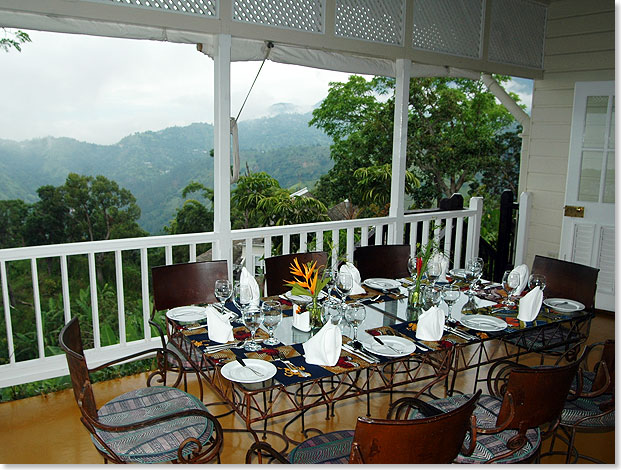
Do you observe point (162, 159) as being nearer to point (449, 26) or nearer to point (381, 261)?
point (449, 26)

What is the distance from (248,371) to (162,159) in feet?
22.5

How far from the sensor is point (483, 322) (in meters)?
2.64

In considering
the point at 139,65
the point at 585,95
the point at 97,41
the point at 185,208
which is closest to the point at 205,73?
the point at 139,65

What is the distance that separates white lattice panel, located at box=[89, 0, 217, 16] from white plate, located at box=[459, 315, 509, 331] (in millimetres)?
2477

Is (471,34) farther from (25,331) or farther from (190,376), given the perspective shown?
(25,331)

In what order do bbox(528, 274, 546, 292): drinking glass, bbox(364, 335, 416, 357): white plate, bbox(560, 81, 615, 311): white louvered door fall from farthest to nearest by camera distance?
bbox(560, 81, 615, 311): white louvered door, bbox(528, 274, 546, 292): drinking glass, bbox(364, 335, 416, 357): white plate

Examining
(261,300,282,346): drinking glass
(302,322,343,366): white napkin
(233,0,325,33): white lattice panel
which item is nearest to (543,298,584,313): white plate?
(302,322,343,366): white napkin

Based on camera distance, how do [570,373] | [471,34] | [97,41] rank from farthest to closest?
[97,41]
[471,34]
[570,373]

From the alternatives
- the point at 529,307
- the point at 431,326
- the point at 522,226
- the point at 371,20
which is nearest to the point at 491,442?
the point at 431,326

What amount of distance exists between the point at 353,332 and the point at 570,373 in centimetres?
90

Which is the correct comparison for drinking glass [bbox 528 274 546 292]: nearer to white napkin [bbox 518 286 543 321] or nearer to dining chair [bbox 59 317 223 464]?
white napkin [bbox 518 286 543 321]

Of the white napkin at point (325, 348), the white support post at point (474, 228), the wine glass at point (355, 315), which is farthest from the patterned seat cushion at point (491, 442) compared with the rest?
the white support post at point (474, 228)

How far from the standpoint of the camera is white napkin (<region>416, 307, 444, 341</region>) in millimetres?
2393

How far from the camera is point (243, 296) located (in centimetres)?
258
